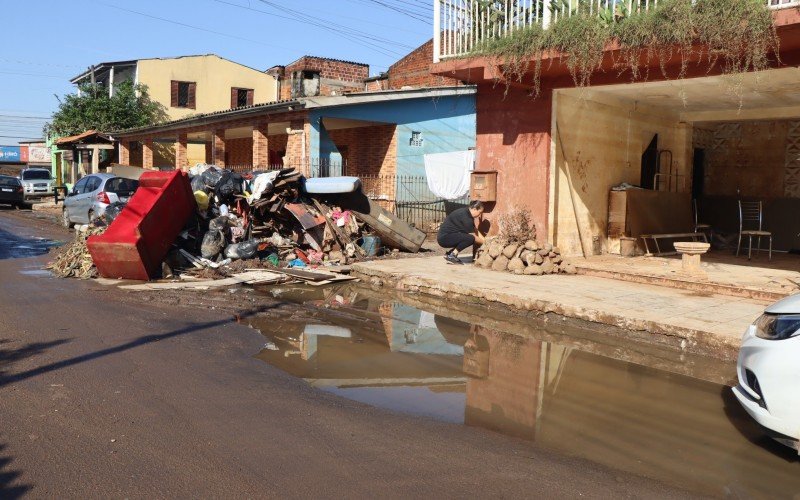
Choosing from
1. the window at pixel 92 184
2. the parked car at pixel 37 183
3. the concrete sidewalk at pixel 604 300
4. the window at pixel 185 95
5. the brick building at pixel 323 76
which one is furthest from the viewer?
the window at pixel 185 95

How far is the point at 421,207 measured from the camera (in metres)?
20.9

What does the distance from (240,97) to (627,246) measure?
1212 inches

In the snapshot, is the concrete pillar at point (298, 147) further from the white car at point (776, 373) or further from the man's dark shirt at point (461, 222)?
the white car at point (776, 373)

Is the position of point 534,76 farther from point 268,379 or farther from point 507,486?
point 507,486

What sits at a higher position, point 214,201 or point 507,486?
point 214,201

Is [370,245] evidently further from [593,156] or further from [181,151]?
[181,151]

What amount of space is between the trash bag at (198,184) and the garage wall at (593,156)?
6.86m

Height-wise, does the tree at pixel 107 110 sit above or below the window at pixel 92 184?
above

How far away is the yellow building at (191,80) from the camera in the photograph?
36.2 metres

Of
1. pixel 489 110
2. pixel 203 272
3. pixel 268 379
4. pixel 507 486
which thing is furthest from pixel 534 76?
pixel 507 486

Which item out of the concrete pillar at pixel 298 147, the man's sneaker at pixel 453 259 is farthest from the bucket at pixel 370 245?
the concrete pillar at pixel 298 147

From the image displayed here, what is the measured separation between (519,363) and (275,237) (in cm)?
772

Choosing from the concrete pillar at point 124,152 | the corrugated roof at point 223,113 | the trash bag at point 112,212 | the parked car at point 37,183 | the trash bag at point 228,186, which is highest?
the corrugated roof at point 223,113

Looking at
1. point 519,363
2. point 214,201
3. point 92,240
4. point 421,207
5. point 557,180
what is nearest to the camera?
point 519,363
